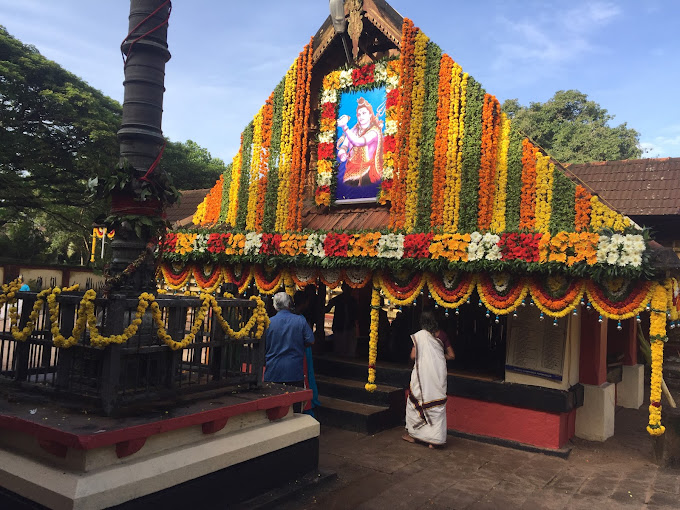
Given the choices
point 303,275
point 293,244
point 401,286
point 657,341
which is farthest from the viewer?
point 303,275

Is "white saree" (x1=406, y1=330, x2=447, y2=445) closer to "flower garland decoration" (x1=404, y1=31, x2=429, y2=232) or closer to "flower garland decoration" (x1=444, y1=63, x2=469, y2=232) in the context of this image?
"flower garland decoration" (x1=444, y1=63, x2=469, y2=232)

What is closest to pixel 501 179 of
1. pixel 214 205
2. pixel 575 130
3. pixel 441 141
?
pixel 441 141

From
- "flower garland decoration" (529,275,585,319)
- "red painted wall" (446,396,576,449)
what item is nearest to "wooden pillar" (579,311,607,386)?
"red painted wall" (446,396,576,449)

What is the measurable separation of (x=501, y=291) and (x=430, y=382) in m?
1.47

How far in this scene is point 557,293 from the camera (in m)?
6.03

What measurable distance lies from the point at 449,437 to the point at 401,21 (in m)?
6.20

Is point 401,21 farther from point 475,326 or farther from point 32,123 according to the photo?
point 32,123

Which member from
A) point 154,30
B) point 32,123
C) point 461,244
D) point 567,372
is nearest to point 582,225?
point 461,244

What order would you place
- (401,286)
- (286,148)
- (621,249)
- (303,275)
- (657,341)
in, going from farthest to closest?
(286,148) < (303,275) < (401,286) < (657,341) < (621,249)

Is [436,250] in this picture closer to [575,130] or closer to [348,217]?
[348,217]

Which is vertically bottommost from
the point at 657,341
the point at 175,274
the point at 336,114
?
the point at 657,341

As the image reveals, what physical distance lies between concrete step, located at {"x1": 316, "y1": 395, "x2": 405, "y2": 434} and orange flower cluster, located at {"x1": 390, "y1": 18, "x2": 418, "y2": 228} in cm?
271

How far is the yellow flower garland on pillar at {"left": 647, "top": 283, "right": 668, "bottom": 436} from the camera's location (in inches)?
211

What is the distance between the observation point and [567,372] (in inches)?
273
